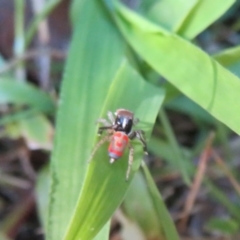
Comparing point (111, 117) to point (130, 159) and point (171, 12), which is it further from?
point (171, 12)

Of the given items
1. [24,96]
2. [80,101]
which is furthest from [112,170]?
[24,96]

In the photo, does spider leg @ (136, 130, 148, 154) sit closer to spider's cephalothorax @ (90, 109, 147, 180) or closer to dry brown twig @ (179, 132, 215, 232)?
spider's cephalothorax @ (90, 109, 147, 180)

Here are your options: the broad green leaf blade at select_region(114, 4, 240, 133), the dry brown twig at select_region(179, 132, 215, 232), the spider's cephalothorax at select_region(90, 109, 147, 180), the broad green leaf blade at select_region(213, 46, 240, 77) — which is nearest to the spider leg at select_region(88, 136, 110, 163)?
the spider's cephalothorax at select_region(90, 109, 147, 180)

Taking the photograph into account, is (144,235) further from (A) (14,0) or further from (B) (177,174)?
(A) (14,0)

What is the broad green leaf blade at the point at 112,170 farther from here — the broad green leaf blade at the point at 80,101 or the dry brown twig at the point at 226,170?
the dry brown twig at the point at 226,170

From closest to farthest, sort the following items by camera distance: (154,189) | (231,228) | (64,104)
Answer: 1. (154,189)
2. (64,104)
3. (231,228)

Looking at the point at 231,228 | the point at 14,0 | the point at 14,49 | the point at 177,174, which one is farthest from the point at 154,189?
the point at 14,0
